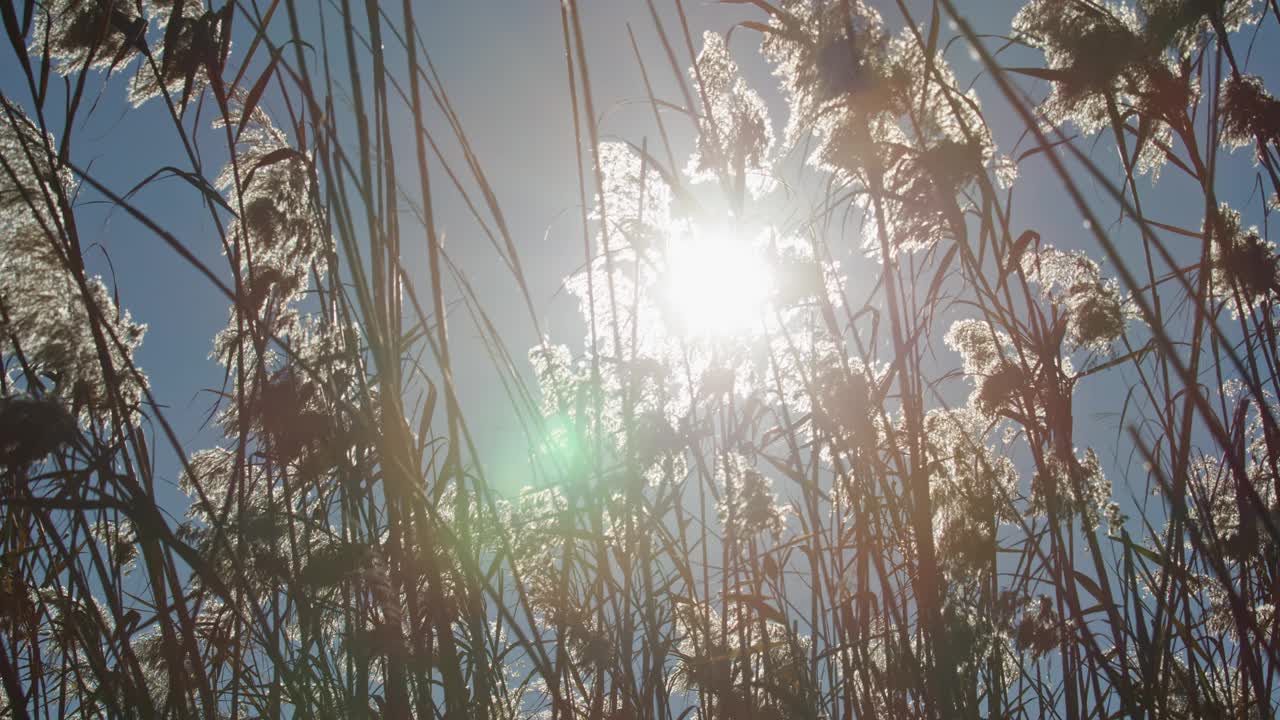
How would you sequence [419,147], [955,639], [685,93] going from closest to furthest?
[419,147]
[685,93]
[955,639]

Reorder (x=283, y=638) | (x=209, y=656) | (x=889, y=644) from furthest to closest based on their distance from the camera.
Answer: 1. (x=209, y=656)
2. (x=283, y=638)
3. (x=889, y=644)

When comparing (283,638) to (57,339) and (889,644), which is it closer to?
(57,339)

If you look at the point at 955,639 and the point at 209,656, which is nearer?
the point at 955,639

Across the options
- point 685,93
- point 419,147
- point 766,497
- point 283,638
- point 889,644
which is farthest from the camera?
point 766,497

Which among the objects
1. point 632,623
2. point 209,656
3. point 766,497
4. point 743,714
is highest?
point 766,497

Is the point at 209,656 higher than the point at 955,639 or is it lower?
higher

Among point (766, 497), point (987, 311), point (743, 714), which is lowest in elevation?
point (743, 714)

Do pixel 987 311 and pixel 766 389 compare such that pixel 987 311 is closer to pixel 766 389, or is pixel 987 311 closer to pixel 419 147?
pixel 766 389

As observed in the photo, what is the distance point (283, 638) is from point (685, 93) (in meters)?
1.18

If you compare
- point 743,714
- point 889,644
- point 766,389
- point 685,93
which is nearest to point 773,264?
point 766,389

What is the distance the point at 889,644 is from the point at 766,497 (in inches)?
14.9

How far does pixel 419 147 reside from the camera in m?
0.81

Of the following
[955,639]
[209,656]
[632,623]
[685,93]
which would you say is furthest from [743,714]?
[209,656]

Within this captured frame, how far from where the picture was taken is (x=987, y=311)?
1468 mm
